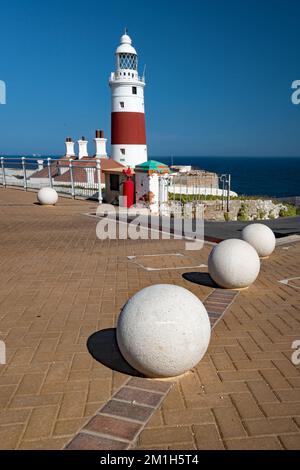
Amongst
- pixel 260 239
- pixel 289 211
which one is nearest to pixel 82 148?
pixel 289 211

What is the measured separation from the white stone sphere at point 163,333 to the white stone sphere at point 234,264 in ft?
8.65

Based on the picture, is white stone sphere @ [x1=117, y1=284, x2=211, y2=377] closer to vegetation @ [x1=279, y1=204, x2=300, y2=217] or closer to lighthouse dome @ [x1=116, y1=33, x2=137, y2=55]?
vegetation @ [x1=279, y1=204, x2=300, y2=217]

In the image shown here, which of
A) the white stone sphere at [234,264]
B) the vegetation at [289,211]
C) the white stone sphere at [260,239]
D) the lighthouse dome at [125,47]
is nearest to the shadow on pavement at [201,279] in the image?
the white stone sphere at [234,264]

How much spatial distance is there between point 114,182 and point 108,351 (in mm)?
14400

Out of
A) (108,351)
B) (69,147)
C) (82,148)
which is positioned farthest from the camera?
(69,147)

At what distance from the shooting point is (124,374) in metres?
4.16

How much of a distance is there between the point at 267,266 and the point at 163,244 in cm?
320

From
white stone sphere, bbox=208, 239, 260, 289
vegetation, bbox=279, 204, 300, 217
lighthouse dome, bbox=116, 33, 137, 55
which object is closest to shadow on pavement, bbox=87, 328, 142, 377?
white stone sphere, bbox=208, 239, 260, 289

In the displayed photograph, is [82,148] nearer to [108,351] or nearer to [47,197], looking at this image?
[47,197]

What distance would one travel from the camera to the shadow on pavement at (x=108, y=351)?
4297mm

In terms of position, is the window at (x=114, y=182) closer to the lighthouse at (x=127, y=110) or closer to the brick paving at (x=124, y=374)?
the brick paving at (x=124, y=374)

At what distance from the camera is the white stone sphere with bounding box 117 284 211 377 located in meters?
3.86

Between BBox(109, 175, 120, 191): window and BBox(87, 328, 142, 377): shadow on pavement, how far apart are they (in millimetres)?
13503

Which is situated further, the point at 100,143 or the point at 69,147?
the point at 69,147
